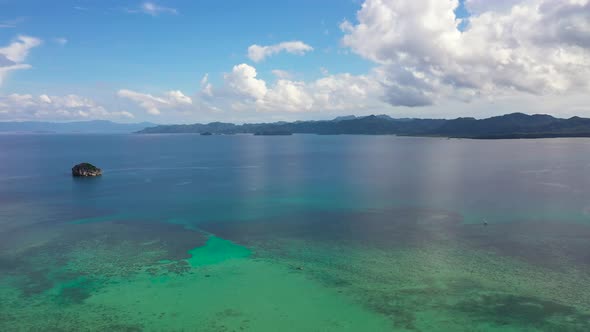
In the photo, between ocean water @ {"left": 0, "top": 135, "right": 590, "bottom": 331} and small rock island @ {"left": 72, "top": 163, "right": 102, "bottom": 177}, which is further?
small rock island @ {"left": 72, "top": 163, "right": 102, "bottom": 177}

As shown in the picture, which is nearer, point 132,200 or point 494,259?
point 494,259

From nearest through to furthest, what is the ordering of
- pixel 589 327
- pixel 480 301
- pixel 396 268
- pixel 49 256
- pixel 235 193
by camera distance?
1. pixel 589 327
2. pixel 480 301
3. pixel 396 268
4. pixel 49 256
5. pixel 235 193

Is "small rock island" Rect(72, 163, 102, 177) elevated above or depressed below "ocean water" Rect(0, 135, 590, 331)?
above

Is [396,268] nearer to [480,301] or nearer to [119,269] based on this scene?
[480,301]

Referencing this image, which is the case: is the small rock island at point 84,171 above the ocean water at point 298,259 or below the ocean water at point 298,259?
above

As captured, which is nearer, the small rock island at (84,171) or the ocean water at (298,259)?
the ocean water at (298,259)

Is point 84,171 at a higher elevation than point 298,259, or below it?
higher

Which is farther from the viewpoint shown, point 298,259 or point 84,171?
point 84,171

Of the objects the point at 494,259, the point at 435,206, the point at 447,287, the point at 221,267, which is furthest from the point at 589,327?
the point at 435,206
